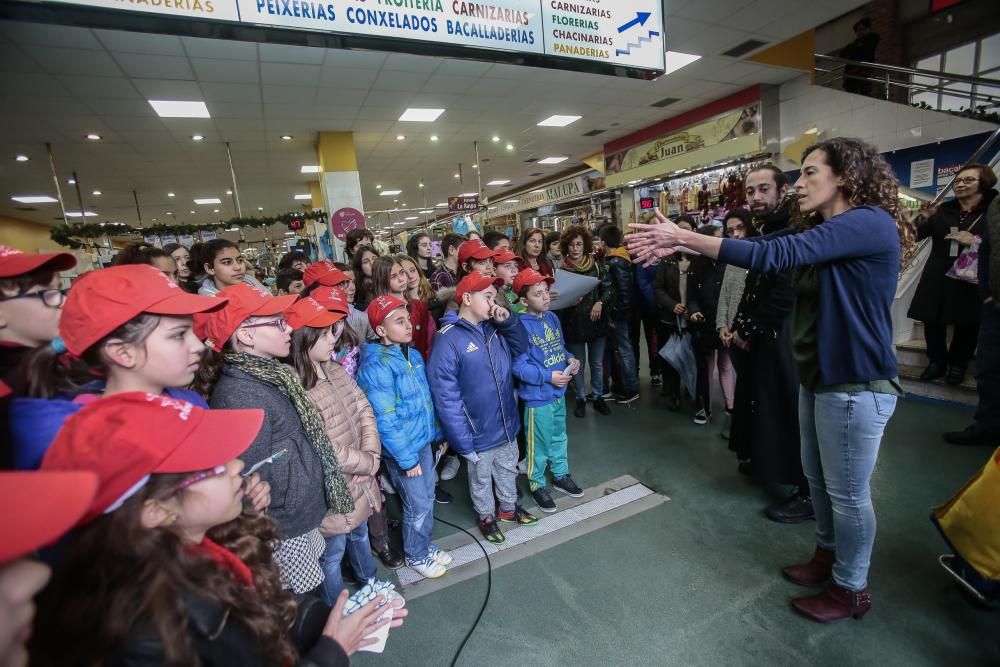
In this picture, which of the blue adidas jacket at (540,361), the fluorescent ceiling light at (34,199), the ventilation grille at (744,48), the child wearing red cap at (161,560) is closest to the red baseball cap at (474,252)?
the blue adidas jacket at (540,361)

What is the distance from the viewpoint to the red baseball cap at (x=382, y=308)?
2.21 meters

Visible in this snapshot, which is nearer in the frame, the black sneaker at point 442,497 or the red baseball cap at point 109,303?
the red baseball cap at point 109,303

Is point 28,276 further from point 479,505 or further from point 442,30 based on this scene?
point 442,30

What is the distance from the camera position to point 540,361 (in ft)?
9.36

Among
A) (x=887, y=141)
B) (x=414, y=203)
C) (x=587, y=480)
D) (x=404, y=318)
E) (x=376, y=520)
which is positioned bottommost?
(x=587, y=480)

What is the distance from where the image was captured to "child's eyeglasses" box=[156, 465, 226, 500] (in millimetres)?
814

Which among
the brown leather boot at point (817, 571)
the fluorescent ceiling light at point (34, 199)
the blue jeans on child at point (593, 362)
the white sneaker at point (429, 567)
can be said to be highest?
the fluorescent ceiling light at point (34, 199)

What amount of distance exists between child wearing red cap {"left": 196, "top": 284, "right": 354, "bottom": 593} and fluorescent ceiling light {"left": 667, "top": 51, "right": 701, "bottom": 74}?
22.0 feet

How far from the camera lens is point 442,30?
2678 mm

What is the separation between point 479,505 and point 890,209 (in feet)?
7.51

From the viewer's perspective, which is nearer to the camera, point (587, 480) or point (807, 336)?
point (807, 336)

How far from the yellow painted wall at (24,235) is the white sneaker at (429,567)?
47.4 ft

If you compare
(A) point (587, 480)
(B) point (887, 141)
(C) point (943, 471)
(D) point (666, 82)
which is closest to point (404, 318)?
(A) point (587, 480)

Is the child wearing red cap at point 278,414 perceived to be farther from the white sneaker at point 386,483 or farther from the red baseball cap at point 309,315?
the white sneaker at point 386,483
